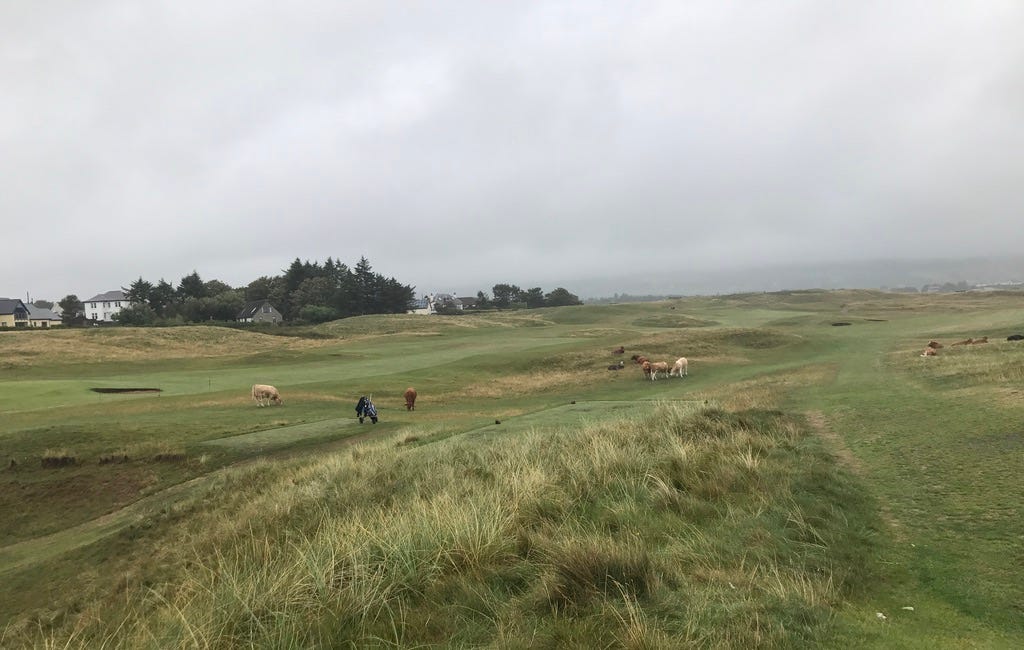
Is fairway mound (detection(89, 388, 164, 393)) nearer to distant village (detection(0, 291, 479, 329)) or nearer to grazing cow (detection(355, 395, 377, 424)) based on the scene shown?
grazing cow (detection(355, 395, 377, 424))

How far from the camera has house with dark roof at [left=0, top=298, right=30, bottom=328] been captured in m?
110

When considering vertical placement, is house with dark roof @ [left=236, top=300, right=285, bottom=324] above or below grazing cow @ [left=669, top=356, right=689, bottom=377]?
above

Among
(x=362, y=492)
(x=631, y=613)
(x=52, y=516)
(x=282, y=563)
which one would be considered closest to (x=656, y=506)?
(x=631, y=613)

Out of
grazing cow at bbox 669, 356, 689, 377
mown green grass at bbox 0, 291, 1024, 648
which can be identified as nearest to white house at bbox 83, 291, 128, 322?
mown green grass at bbox 0, 291, 1024, 648

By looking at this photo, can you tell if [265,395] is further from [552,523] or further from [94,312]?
[94,312]

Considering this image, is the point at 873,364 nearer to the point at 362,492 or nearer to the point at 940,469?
the point at 940,469

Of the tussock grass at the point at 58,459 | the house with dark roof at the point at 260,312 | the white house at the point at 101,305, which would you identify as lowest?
the tussock grass at the point at 58,459

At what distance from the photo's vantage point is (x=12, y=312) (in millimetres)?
111625

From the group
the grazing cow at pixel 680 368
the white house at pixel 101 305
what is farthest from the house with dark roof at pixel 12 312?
the grazing cow at pixel 680 368

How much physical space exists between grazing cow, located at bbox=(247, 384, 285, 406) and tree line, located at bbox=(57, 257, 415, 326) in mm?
83622

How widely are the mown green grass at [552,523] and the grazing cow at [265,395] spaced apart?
3.03 m

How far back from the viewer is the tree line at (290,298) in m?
111

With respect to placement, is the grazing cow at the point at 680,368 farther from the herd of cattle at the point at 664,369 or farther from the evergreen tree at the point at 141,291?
the evergreen tree at the point at 141,291

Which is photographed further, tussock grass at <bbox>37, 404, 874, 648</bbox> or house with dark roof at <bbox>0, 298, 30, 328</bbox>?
house with dark roof at <bbox>0, 298, 30, 328</bbox>
